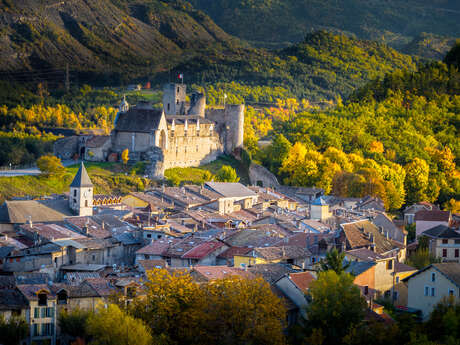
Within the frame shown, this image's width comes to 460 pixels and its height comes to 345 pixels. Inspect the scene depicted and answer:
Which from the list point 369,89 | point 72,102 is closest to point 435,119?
point 369,89

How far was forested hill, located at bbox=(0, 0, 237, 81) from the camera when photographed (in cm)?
14725

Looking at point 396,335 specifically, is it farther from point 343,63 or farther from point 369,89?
point 343,63

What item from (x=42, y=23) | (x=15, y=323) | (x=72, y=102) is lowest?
(x=15, y=323)

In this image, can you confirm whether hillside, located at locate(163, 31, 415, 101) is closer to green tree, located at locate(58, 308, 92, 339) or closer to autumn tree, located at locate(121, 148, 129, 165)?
autumn tree, located at locate(121, 148, 129, 165)

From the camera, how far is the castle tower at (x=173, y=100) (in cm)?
9819

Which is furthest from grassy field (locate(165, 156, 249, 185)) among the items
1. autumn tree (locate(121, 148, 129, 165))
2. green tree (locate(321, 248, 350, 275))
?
green tree (locate(321, 248, 350, 275))

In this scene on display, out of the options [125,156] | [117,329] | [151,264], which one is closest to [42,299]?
[117,329]

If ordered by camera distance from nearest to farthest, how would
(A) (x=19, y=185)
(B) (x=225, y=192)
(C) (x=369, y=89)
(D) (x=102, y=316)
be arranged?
1. (D) (x=102, y=316)
2. (A) (x=19, y=185)
3. (B) (x=225, y=192)
4. (C) (x=369, y=89)

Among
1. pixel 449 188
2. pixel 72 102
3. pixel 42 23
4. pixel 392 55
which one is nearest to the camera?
pixel 449 188

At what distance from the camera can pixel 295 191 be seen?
288 ft

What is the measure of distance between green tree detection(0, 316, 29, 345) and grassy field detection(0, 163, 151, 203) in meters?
32.4

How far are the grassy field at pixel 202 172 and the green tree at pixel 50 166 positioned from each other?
1127 cm

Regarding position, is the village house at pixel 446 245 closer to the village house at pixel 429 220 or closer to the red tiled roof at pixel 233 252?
the village house at pixel 429 220

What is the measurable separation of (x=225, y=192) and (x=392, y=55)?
363 ft
